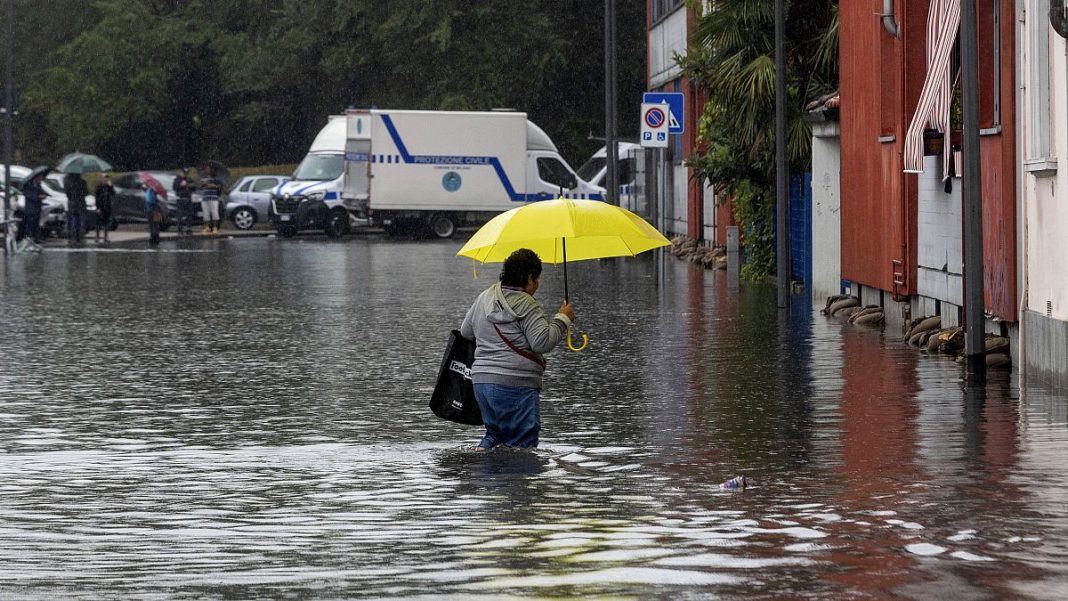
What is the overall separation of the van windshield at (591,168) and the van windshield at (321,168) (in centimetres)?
621

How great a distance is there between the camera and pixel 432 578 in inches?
281

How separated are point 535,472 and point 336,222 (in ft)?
133

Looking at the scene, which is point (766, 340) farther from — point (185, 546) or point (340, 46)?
point (340, 46)

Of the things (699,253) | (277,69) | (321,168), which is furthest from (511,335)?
(277,69)

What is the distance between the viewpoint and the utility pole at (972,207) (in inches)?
581

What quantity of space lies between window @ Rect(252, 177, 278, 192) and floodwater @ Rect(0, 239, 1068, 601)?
36962mm

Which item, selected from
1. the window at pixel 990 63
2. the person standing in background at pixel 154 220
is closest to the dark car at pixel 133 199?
the person standing in background at pixel 154 220

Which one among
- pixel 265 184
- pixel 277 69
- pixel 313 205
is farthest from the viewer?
pixel 277 69

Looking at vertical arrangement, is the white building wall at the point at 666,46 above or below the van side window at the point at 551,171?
above

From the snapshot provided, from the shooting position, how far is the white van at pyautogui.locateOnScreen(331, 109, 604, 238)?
4944 cm

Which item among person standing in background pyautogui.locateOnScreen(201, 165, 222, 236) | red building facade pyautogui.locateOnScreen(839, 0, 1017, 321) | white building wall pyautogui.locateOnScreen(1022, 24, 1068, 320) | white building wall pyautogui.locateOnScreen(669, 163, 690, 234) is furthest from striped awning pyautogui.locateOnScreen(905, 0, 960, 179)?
person standing in background pyautogui.locateOnScreen(201, 165, 222, 236)

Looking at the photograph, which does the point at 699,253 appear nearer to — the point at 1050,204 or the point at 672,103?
the point at 672,103

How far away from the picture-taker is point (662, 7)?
45438 millimetres

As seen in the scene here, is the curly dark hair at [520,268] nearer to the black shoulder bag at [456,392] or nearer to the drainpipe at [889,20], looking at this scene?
the black shoulder bag at [456,392]
